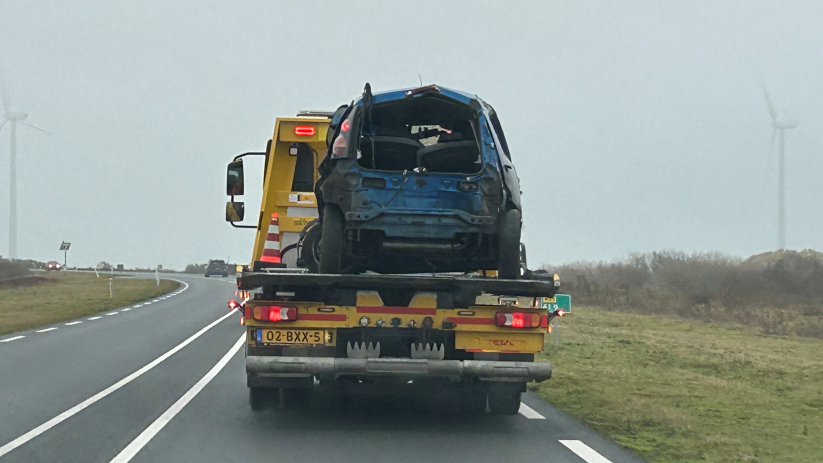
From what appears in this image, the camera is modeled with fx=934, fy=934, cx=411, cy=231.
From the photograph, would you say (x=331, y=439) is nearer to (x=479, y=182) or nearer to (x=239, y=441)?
(x=239, y=441)

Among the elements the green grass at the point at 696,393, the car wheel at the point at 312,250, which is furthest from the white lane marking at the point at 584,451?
the car wheel at the point at 312,250

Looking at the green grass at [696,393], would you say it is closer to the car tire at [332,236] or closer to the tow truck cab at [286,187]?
the car tire at [332,236]

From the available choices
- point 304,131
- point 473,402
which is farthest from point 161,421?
point 304,131

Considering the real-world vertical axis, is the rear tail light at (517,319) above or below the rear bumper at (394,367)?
above

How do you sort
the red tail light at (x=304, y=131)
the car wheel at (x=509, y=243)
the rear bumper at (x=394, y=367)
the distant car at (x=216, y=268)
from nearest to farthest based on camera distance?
the rear bumper at (x=394, y=367) → the car wheel at (x=509, y=243) → the red tail light at (x=304, y=131) → the distant car at (x=216, y=268)

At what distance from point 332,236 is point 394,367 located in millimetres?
1411

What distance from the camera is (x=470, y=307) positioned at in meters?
8.59

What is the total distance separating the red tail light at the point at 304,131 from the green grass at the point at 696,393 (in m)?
4.78

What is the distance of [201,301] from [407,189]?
32318mm

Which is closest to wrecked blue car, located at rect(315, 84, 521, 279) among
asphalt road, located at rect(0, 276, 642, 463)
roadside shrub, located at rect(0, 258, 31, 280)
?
asphalt road, located at rect(0, 276, 642, 463)

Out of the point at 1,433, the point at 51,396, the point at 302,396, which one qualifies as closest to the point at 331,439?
the point at 302,396

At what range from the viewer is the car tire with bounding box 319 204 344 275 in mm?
8812

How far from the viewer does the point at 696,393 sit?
12094 mm

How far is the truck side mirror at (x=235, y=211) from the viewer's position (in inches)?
512
